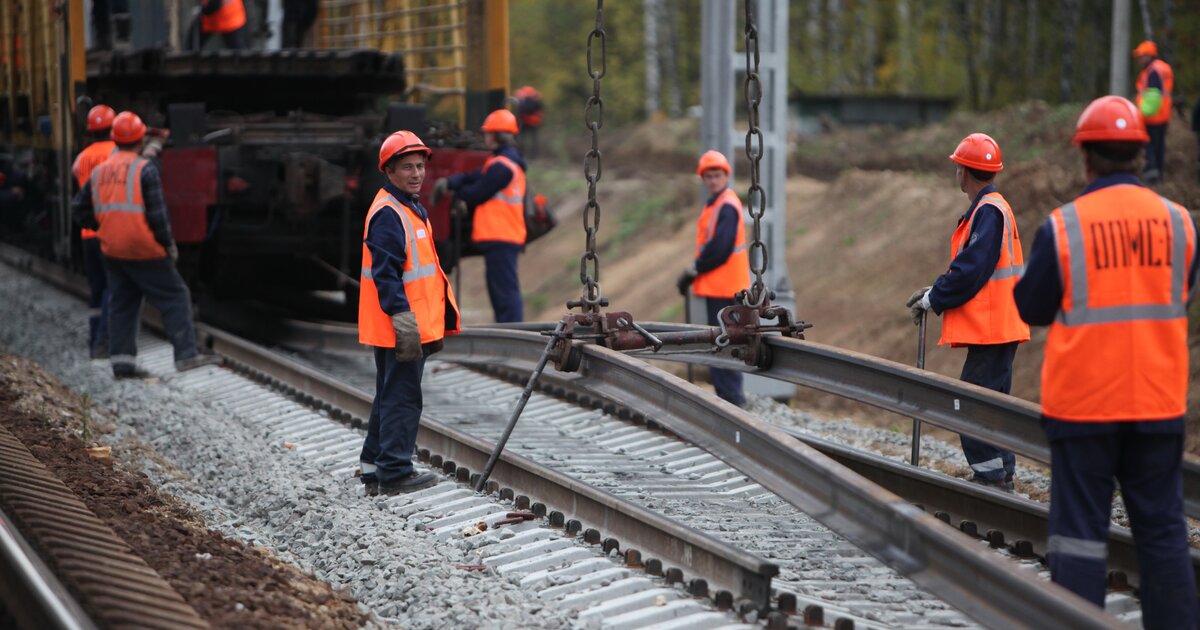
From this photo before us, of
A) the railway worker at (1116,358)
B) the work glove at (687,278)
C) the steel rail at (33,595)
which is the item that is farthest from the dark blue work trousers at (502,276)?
the railway worker at (1116,358)

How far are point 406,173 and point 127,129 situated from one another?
431cm

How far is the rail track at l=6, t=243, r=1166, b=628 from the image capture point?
432 centimetres

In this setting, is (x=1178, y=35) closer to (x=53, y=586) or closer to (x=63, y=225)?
(x=63, y=225)

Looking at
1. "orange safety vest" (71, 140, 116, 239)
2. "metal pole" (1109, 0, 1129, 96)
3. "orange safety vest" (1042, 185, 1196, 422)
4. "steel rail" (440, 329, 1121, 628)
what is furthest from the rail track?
"metal pole" (1109, 0, 1129, 96)

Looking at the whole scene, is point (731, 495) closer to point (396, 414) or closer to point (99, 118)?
point (396, 414)

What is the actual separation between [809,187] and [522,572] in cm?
1632

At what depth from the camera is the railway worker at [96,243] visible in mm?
11328

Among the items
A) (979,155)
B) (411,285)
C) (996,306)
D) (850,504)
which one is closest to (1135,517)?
(850,504)

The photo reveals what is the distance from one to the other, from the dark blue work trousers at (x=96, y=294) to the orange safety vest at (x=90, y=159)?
307 millimetres

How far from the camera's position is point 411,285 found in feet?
22.2

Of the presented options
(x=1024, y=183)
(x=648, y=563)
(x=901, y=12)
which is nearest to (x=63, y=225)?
(x=648, y=563)

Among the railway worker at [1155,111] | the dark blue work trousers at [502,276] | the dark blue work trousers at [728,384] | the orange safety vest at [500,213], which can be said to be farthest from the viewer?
the railway worker at [1155,111]

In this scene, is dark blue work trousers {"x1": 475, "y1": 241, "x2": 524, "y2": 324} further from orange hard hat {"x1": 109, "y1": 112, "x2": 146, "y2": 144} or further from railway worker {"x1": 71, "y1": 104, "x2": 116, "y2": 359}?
railway worker {"x1": 71, "y1": 104, "x2": 116, "y2": 359}

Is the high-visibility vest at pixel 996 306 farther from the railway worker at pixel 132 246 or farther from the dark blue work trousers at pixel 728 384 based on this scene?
the railway worker at pixel 132 246
